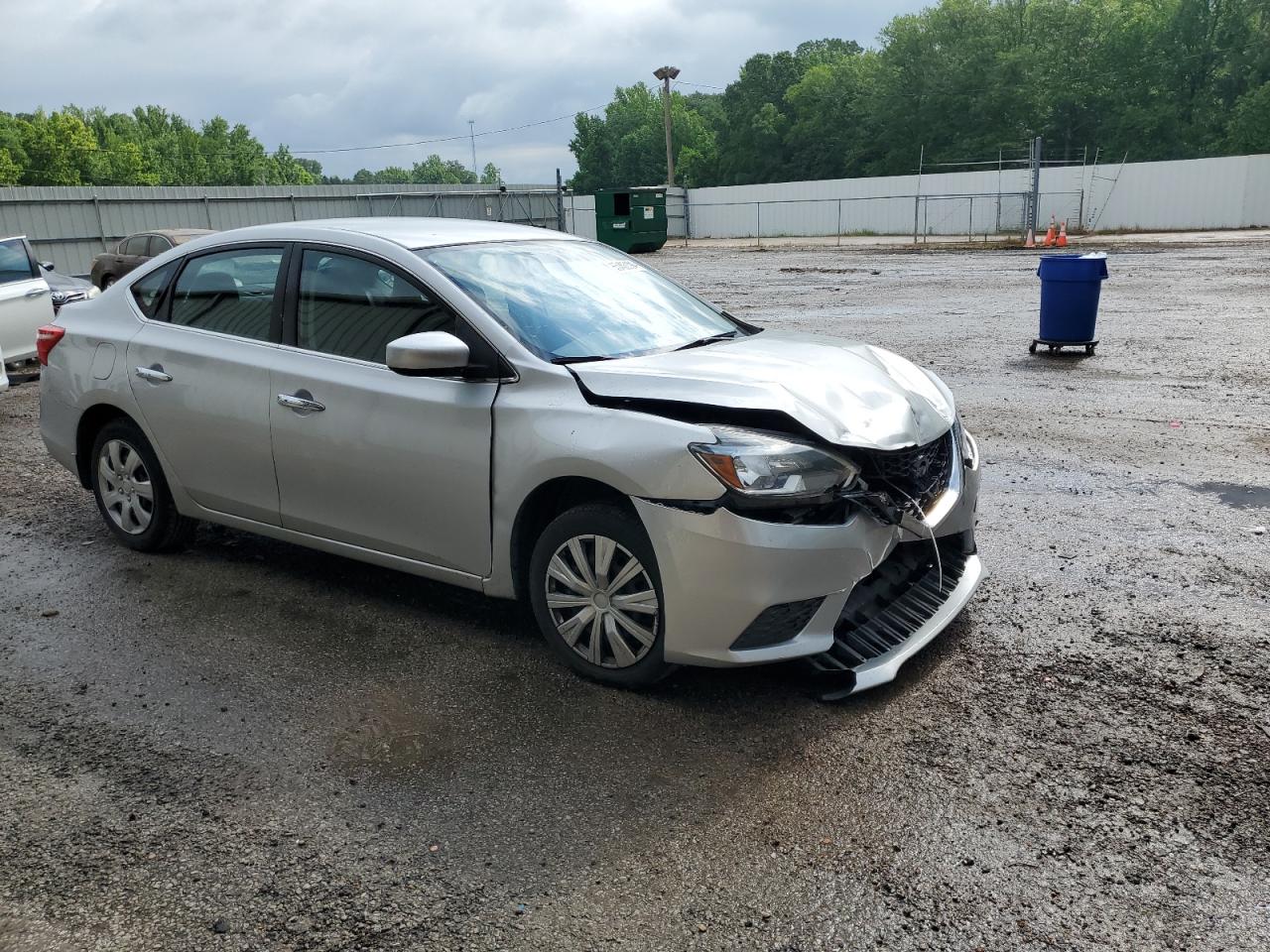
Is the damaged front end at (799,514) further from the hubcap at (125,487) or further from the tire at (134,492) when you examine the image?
Answer: the hubcap at (125,487)

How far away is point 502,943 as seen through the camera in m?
2.74

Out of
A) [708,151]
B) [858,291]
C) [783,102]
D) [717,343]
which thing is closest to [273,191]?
[858,291]

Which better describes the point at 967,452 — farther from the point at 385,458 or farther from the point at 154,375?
the point at 154,375

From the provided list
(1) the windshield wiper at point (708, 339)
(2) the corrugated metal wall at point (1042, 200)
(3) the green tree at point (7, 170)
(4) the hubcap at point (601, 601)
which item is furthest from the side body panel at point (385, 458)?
(3) the green tree at point (7, 170)

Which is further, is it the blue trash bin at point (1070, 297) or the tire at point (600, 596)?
the blue trash bin at point (1070, 297)

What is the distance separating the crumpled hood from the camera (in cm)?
391

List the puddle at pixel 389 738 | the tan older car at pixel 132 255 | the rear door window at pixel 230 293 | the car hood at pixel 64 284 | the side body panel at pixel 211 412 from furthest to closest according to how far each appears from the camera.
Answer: the tan older car at pixel 132 255, the car hood at pixel 64 284, the rear door window at pixel 230 293, the side body panel at pixel 211 412, the puddle at pixel 389 738

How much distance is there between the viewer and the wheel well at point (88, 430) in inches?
226

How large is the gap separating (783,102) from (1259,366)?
9297 centimetres

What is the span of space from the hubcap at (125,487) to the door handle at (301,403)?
125 centimetres

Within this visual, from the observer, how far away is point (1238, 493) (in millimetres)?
6602

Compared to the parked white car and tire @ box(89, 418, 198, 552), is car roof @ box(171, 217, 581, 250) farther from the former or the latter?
the parked white car

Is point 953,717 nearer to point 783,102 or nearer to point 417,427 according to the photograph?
point 417,427

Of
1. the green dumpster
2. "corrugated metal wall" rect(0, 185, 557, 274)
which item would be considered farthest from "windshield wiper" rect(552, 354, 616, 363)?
the green dumpster
